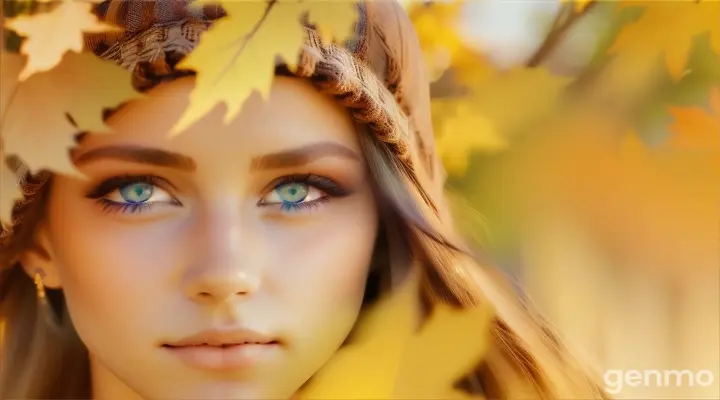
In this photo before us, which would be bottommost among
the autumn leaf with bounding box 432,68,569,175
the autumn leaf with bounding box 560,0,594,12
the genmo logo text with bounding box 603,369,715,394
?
the genmo logo text with bounding box 603,369,715,394

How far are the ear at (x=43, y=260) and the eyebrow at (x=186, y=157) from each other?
0.35 feet

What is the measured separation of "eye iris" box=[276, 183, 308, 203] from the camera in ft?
2.56

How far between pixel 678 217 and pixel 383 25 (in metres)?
0.42

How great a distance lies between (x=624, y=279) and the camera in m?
0.85

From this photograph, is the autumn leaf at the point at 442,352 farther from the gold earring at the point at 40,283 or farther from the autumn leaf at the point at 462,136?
the gold earring at the point at 40,283

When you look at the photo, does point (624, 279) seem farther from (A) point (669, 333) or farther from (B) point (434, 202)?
(B) point (434, 202)

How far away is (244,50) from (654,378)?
610 millimetres

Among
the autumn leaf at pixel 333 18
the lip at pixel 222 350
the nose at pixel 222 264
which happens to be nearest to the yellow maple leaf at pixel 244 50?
the autumn leaf at pixel 333 18

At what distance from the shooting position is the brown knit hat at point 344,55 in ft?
2.36

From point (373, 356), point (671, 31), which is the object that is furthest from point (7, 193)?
point (671, 31)

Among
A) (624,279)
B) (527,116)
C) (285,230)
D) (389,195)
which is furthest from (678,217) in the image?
(285,230)

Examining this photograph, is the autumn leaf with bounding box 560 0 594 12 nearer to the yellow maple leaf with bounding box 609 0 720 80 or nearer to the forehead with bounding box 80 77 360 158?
the yellow maple leaf with bounding box 609 0 720 80

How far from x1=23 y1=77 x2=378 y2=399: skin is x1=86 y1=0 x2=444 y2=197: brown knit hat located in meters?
0.03

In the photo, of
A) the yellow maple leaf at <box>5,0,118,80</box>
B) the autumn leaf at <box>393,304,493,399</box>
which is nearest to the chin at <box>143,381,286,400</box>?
the autumn leaf at <box>393,304,493,399</box>
